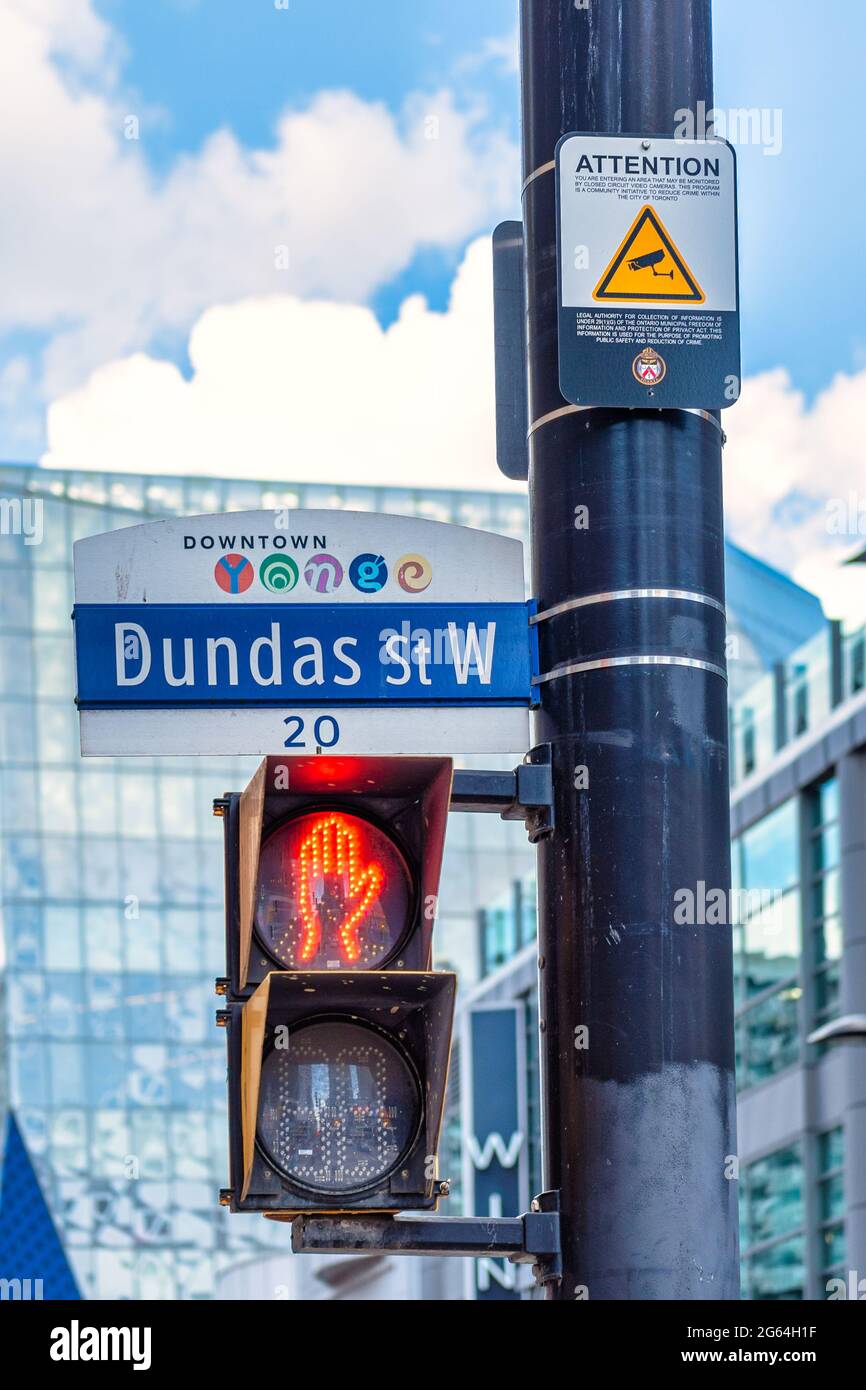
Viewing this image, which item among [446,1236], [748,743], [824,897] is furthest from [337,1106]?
[748,743]

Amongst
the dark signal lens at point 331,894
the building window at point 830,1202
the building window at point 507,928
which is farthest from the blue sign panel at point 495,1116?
the dark signal lens at point 331,894

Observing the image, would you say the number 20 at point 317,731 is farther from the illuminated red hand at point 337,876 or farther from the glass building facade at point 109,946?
the glass building facade at point 109,946

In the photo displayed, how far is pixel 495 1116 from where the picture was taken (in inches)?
1719

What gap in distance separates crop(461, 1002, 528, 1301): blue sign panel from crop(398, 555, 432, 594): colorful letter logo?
38352 millimetres

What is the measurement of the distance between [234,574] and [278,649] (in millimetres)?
186

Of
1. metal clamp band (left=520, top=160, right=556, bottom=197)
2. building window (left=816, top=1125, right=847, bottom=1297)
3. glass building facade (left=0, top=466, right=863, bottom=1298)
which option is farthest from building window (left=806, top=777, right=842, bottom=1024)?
glass building facade (left=0, top=466, right=863, bottom=1298)

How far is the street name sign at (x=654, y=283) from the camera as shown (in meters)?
4.73

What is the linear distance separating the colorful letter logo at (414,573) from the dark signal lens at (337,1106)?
3.54 ft

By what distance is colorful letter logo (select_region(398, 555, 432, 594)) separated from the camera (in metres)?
4.96

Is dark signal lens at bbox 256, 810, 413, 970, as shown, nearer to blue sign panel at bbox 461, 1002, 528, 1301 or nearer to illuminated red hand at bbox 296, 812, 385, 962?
illuminated red hand at bbox 296, 812, 385, 962

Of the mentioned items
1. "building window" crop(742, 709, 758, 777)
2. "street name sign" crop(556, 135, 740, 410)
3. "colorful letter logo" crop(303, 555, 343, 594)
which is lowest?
"colorful letter logo" crop(303, 555, 343, 594)

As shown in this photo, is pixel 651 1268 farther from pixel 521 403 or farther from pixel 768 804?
pixel 768 804

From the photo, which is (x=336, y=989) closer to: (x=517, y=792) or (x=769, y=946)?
(x=517, y=792)
